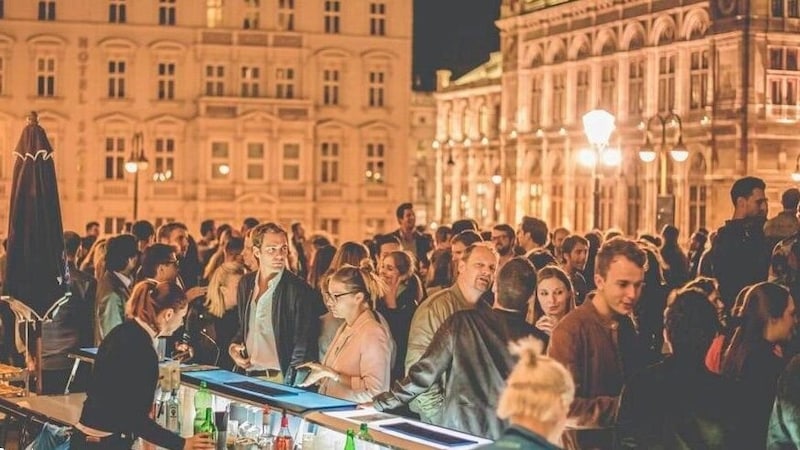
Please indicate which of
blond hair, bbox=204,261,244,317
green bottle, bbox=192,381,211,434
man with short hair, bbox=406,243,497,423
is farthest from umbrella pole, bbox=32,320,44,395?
man with short hair, bbox=406,243,497,423

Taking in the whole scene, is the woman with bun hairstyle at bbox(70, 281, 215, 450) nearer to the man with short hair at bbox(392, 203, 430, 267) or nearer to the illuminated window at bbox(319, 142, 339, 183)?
the man with short hair at bbox(392, 203, 430, 267)

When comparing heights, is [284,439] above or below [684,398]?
below

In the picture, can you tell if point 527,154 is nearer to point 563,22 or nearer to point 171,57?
point 563,22

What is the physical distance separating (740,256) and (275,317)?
4832 mm

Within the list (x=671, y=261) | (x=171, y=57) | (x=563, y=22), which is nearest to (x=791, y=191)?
(x=671, y=261)

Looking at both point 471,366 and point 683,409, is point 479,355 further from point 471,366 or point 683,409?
point 683,409

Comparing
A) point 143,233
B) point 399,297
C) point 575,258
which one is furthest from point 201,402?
point 143,233

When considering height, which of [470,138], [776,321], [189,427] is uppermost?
[470,138]

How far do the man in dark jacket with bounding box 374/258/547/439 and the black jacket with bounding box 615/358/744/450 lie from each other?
51.4 inches

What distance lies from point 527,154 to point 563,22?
6443 mm

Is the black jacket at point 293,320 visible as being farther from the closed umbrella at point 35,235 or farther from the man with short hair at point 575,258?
the man with short hair at point 575,258

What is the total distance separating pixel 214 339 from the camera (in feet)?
46.2

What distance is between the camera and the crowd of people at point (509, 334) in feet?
25.5

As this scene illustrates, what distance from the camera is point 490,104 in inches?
2985
